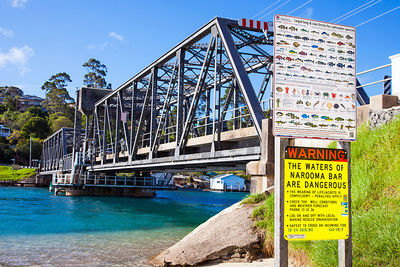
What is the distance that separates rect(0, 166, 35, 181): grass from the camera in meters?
87.0

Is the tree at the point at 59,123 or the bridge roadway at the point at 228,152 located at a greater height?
the tree at the point at 59,123

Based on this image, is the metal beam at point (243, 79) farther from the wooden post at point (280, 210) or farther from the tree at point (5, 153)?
the tree at point (5, 153)

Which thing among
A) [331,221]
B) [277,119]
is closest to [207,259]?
[331,221]

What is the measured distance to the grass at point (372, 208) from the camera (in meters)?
6.60

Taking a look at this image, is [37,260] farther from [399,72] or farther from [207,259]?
[399,72]

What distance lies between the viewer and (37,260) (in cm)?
1237

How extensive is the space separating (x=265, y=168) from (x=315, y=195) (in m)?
8.16

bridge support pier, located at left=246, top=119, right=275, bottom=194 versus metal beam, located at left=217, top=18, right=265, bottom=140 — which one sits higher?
metal beam, located at left=217, top=18, right=265, bottom=140

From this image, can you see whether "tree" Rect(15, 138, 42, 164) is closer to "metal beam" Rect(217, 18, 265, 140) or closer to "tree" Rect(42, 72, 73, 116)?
"tree" Rect(42, 72, 73, 116)

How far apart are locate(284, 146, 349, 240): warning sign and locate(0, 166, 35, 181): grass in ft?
298

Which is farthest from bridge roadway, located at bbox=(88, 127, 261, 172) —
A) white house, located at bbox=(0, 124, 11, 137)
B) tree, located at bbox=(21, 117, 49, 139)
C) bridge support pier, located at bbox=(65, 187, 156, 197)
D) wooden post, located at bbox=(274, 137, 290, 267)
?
white house, located at bbox=(0, 124, 11, 137)

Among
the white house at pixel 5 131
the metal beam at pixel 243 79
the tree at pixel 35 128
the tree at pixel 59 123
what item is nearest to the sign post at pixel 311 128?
the metal beam at pixel 243 79

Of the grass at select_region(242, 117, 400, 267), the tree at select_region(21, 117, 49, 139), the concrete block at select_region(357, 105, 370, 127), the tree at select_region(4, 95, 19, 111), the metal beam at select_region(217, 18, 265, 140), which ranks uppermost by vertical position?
the tree at select_region(4, 95, 19, 111)

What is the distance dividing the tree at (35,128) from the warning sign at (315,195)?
124262mm
